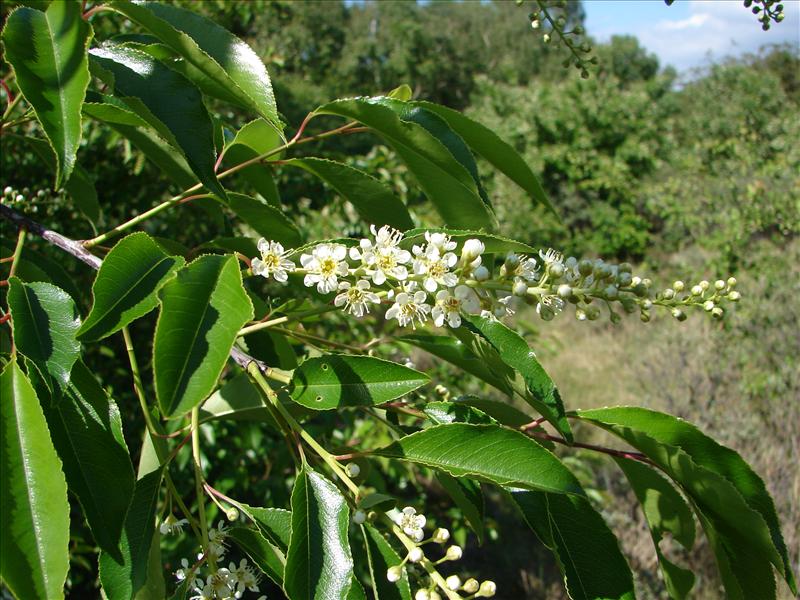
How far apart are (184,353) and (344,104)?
40cm

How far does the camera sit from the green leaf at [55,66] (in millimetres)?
678

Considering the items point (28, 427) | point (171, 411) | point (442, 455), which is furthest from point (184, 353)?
point (442, 455)

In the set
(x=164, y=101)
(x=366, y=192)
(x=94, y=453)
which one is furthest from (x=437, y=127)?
(x=94, y=453)

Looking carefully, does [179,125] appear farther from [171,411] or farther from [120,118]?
[171,411]

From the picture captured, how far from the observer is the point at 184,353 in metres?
0.64

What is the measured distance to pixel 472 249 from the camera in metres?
0.76

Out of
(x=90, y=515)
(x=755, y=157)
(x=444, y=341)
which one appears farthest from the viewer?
(x=755, y=157)

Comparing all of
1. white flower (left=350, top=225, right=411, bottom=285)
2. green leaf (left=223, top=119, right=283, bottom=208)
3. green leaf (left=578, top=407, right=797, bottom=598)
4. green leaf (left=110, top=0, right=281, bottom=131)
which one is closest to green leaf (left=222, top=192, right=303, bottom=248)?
green leaf (left=223, top=119, right=283, bottom=208)

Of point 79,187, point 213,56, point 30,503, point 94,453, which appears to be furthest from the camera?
point 79,187

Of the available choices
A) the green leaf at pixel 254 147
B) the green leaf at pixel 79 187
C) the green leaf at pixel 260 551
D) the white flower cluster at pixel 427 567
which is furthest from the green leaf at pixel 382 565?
the green leaf at pixel 79 187

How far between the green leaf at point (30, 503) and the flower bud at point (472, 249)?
18.2 inches

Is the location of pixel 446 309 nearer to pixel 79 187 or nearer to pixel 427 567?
pixel 427 567

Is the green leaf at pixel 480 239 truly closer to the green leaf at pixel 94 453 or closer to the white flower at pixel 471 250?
the white flower at pixel 471 250

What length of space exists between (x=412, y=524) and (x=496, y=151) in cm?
52
